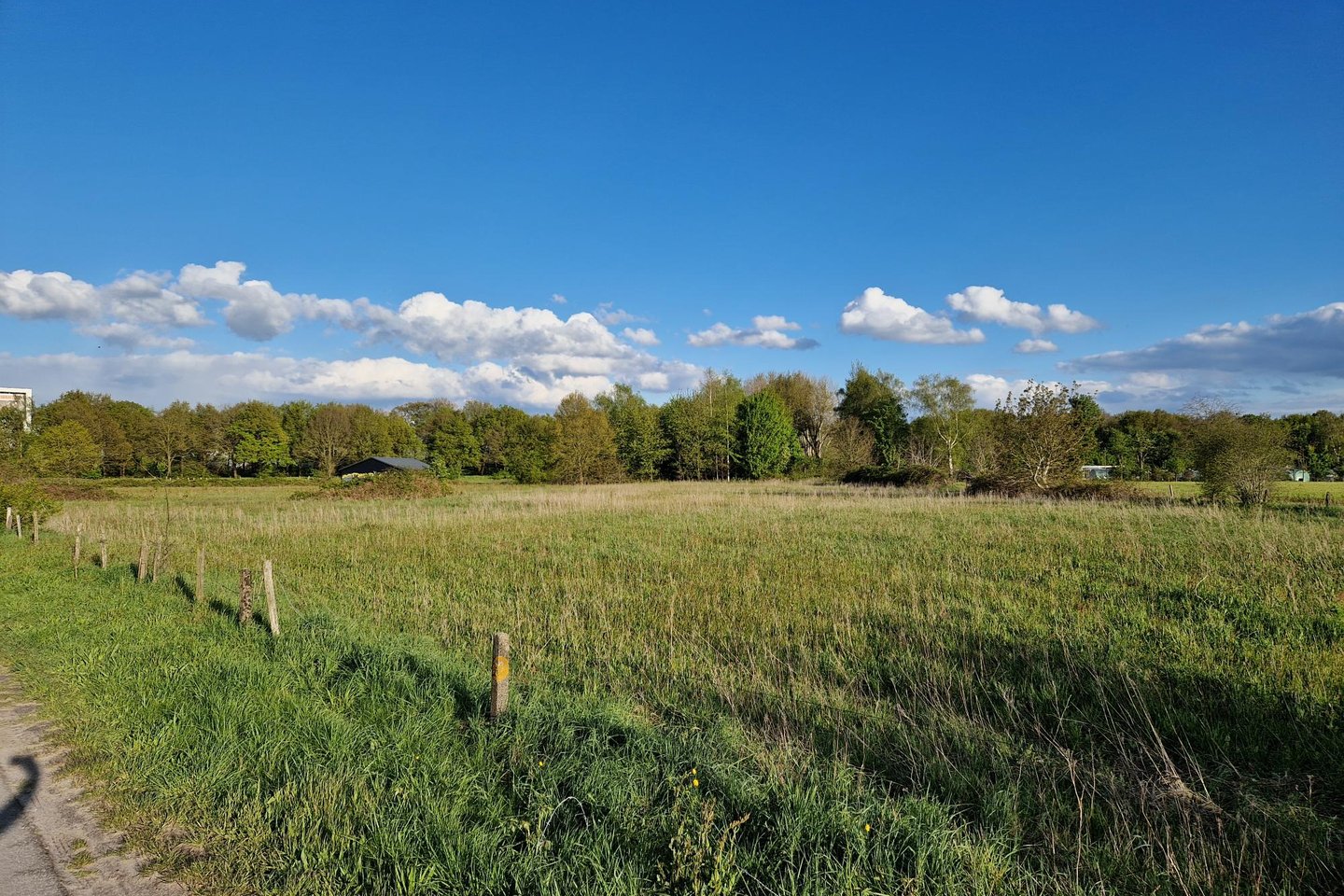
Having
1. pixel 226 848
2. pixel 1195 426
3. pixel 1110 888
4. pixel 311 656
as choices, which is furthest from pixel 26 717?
pixel 1195 426

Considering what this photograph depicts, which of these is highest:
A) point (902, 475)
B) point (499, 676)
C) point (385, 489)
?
point (499, 676)

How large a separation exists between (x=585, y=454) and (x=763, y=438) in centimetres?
1764

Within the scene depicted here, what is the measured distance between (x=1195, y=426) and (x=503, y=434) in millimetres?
80178

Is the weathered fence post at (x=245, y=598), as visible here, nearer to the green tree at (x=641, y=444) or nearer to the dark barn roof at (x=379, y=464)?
the green tree at (x=641, y=444)

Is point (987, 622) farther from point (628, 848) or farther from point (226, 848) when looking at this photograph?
point (226, 848)

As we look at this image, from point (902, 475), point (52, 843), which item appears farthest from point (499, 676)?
point (902, 475)

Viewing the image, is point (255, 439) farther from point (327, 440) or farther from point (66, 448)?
point (66, 448)

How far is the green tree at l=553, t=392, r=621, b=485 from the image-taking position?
6059cm

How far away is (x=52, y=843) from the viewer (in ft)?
11.8

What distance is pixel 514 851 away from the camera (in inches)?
133

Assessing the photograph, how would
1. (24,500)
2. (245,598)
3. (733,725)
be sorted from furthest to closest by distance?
(24,500) < (245,598) < (733,725)

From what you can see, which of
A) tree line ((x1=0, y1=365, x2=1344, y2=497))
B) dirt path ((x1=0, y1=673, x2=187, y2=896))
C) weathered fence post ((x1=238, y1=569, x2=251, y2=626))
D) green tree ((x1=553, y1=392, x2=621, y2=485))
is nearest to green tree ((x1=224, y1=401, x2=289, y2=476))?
tree line ((x1=0, y1=365, x2=1344, y2=497))

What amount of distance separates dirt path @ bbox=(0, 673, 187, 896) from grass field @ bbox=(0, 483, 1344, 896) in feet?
0.58

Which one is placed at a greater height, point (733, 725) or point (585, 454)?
point (585, 454)
